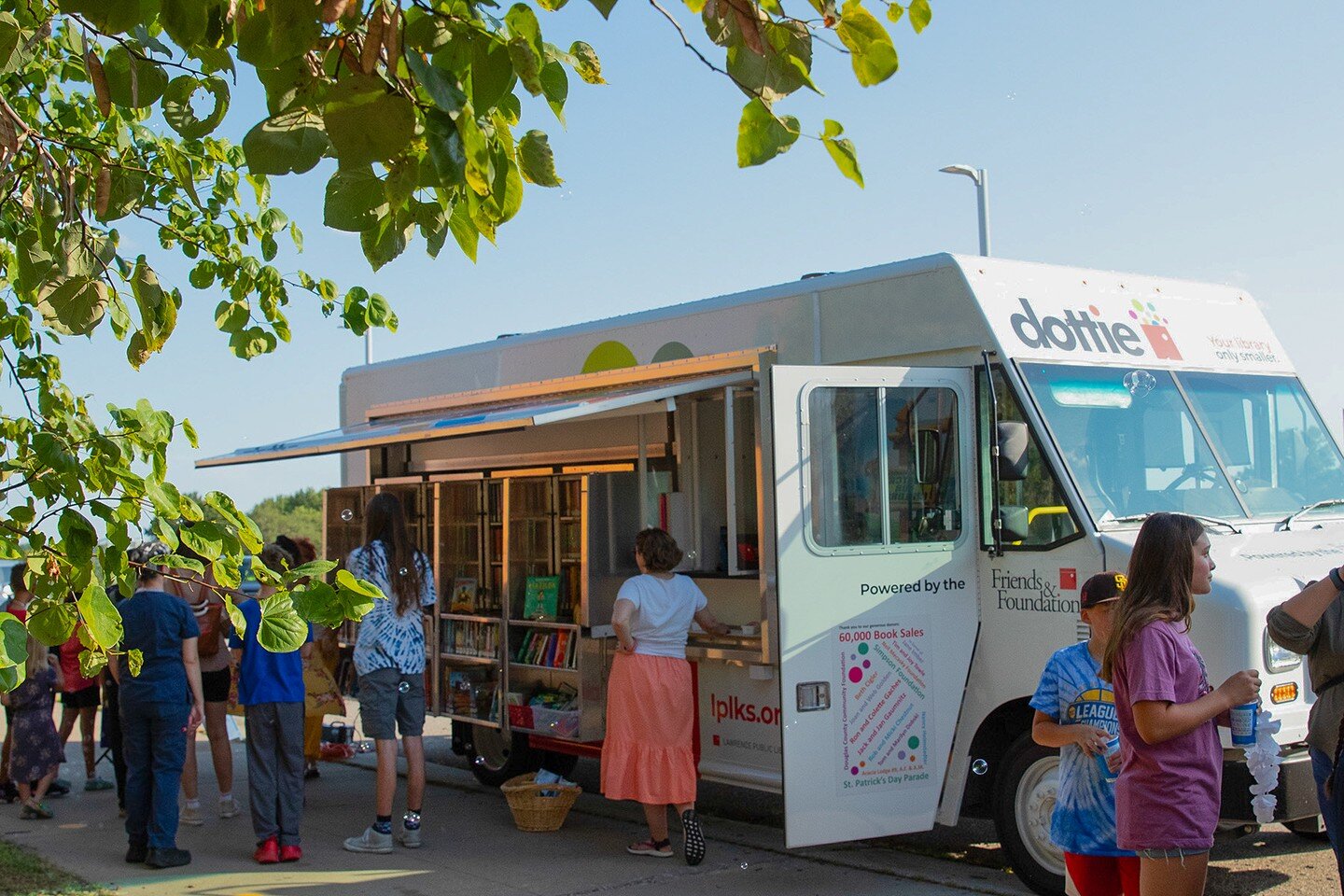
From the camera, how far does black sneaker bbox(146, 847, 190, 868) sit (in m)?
7.47

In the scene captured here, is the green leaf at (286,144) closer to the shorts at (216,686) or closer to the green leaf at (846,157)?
the green leaf at (846,157)

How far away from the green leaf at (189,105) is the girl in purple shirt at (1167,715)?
8.72 ft

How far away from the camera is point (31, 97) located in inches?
255

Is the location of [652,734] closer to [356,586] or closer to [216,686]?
[216,686]

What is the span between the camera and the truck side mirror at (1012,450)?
6.67 meters

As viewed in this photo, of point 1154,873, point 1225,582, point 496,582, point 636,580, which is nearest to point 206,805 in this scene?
point 496,582

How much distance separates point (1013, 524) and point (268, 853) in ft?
13.9

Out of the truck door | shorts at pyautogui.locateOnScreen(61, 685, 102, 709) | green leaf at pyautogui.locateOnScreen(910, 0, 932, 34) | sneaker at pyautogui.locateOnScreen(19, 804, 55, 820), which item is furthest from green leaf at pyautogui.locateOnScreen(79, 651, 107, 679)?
shorts at pyautogui.locateOnScreen(61, 685, 102, 709)

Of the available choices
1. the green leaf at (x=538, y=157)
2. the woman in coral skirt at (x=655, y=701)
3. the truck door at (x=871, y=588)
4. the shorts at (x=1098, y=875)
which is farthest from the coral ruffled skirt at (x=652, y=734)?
the green leaf at (x=538, y=157)

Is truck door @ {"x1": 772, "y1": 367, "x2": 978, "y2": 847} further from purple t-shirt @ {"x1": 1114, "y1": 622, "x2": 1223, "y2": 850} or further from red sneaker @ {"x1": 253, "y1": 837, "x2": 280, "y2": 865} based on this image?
red sneaker @ {"x1": 253, "y1": 837, "x2": 280, "y2": 865}

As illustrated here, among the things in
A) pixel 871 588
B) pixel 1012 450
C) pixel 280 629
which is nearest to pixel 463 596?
pixel 871 588

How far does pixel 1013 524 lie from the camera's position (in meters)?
6.88

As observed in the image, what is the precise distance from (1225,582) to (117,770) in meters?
6.56

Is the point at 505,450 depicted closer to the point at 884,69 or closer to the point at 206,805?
the point at 206,805
